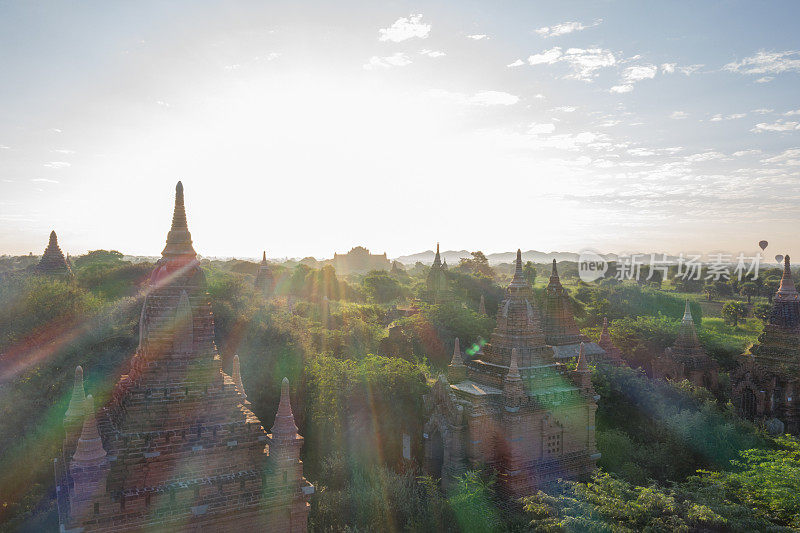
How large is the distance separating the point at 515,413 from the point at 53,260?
29.4m

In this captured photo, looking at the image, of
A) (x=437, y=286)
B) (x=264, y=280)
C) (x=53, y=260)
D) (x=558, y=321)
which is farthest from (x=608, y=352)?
(x=53, y=260)

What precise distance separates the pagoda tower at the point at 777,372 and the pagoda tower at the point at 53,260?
37.3 metres

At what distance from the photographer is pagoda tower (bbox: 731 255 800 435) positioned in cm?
2442

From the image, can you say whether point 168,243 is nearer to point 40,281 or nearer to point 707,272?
point 40,281

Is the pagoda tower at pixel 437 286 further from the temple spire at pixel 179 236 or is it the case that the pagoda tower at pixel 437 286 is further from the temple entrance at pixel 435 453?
the temple spire at pixel 179 236

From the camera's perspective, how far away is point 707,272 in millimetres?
101000

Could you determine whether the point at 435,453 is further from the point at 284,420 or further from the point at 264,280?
the point at 264,280

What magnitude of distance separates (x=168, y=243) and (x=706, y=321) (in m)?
61.9

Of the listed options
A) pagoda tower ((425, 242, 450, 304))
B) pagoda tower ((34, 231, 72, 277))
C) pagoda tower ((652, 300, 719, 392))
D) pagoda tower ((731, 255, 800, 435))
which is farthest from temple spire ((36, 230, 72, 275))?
pagoda tower ((731, 255, 800, 435))

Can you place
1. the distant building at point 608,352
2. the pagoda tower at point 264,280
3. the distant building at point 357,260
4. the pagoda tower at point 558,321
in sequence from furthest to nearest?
1. the distant building at point 357,260
2. the pagoda tower at point 264,280
3. the distant building at point 608,352
4. the pagoda tower at point 558,321

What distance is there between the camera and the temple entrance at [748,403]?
25.2 m

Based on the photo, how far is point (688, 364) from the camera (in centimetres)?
2934

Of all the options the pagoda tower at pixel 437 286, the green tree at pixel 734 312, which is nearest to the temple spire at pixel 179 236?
the pagoda tower at pixel 437 286

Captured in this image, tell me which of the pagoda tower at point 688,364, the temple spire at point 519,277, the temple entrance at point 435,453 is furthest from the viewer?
the pagoda tower at point 688,364
